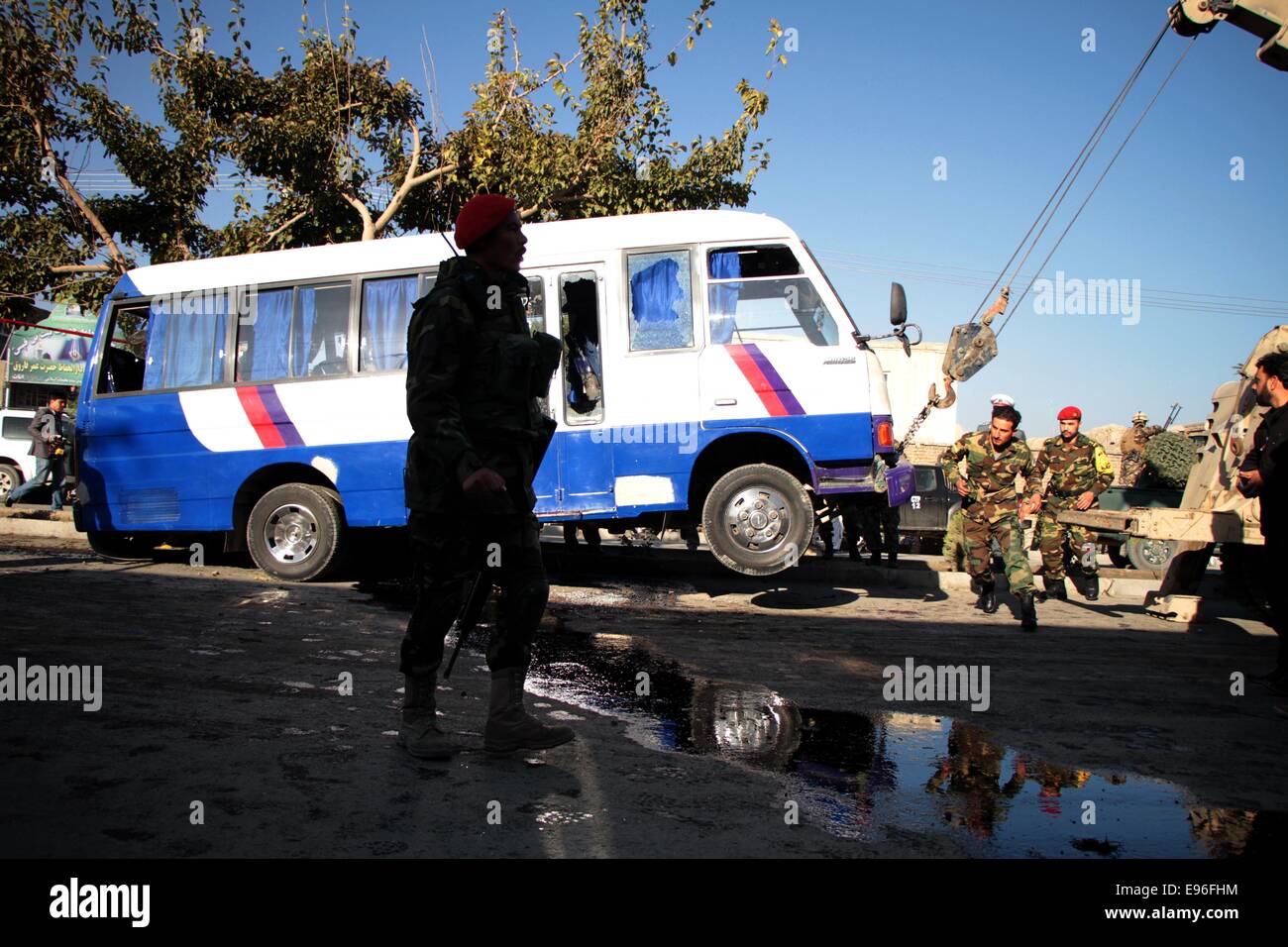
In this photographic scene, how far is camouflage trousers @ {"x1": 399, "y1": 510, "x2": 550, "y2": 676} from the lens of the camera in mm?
3387

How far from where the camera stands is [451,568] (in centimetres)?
339

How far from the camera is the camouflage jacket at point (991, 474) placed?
7.86m

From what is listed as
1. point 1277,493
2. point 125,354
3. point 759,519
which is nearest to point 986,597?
point 759,519

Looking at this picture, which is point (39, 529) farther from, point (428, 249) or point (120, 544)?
point (428, 249)

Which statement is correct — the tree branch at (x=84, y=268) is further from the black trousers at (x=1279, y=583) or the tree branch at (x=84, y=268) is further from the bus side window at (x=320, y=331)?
the black trousers at (x=1279, y=583)

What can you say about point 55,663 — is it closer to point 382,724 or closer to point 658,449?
point 382,724

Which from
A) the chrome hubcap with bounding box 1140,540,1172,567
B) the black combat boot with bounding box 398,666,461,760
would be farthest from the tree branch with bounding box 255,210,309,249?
the chrome hubcap with bounding box 1140,540,1172,567

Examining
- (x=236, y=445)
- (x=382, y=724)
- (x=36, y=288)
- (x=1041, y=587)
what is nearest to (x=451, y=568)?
(x=382, y=724)

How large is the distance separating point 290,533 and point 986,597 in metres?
6.42

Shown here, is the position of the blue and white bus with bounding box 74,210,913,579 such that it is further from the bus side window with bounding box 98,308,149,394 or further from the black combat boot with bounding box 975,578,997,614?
the black combat boot with bounding box 975,578,997,614

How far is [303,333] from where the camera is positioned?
335 inches

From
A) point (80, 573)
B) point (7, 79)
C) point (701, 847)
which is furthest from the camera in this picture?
point (7, 79)

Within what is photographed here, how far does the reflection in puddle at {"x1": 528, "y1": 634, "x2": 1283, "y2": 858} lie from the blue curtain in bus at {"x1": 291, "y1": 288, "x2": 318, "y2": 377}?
493 cm
